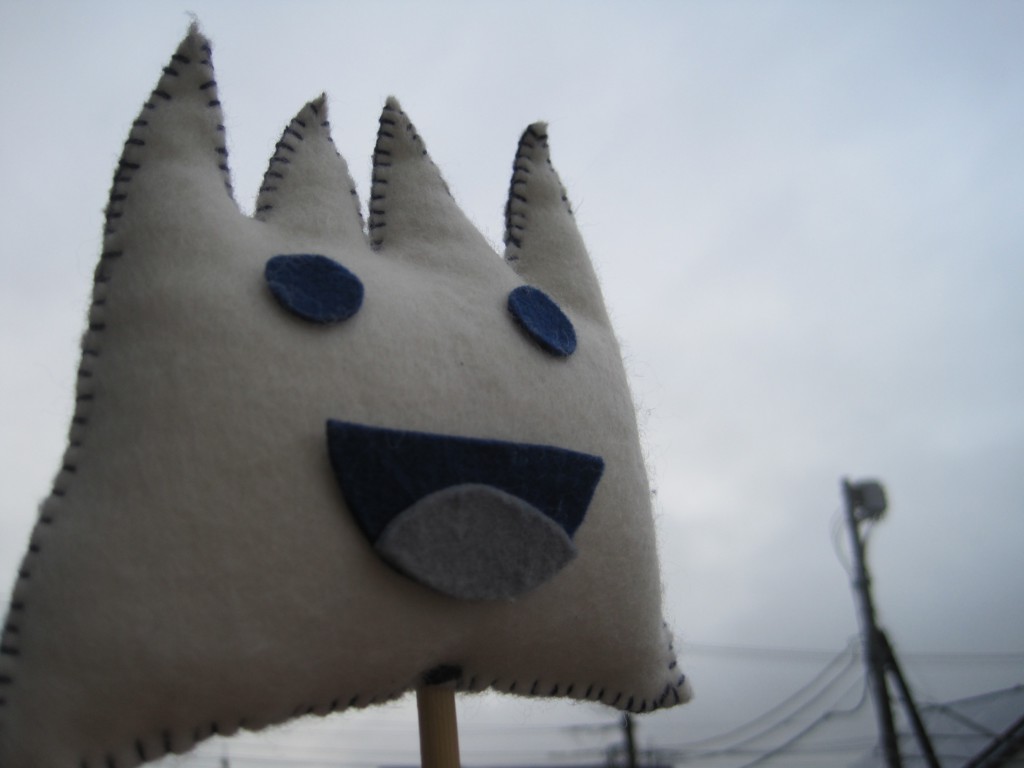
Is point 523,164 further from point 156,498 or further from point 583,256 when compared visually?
point 156,498

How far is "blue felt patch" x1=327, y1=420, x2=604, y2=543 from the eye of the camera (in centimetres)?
91

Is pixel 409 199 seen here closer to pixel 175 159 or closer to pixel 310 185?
pixel 310 185

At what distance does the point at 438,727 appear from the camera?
1.09m

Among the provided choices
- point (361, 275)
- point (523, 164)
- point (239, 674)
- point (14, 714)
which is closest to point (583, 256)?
point (523, 164)

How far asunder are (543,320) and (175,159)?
0.53m

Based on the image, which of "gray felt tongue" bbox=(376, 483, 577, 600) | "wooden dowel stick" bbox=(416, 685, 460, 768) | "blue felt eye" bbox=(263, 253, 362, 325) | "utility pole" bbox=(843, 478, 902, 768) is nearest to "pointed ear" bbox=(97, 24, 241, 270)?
"blue felt eye" bbox=(263, 253, 362, 325)

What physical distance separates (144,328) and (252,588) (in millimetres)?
321

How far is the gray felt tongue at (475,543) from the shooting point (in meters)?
0.91

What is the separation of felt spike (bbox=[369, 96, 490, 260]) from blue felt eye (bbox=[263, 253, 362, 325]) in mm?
215

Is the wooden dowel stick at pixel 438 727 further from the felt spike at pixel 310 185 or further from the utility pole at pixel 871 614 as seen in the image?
the utility pole at pixel 871 614

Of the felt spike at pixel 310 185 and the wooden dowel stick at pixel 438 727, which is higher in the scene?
the felt spike at pixel 310 185

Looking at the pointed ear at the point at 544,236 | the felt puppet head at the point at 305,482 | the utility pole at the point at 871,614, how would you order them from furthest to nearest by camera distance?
the utility pole at the point at 871,614
the pointed ear at the point at 544,236
the felt puppet head at the point at 305,482

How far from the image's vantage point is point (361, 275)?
3.51ft

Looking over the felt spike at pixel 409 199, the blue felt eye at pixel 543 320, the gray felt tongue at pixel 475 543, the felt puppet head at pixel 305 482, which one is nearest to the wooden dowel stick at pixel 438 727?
the felt puppet head at pixel 305 482
